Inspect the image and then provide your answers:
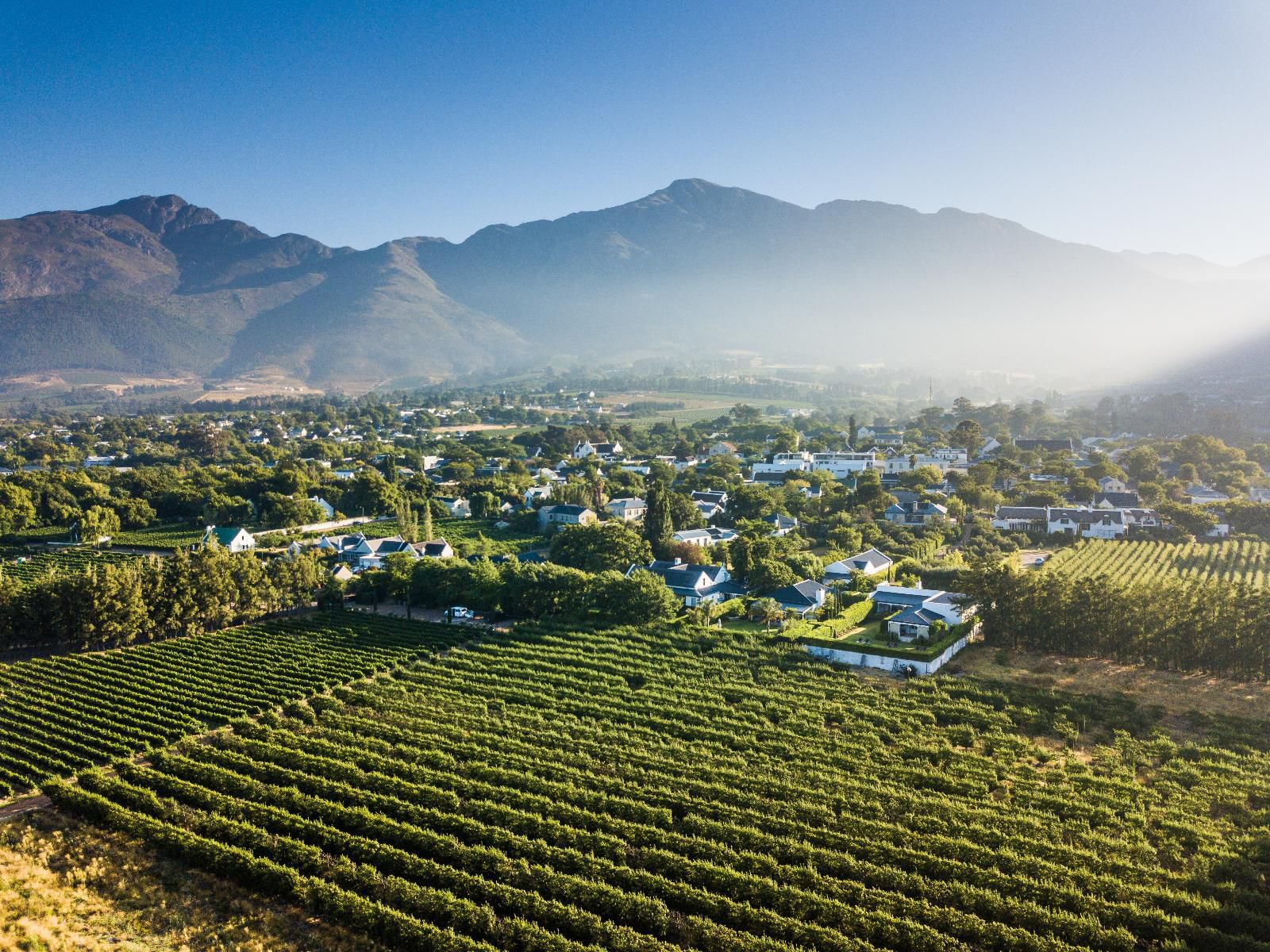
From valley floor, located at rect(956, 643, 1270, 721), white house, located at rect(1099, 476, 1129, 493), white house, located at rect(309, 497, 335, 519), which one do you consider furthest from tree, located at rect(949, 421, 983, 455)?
white house, located at rect(309, 497, 335, 519)

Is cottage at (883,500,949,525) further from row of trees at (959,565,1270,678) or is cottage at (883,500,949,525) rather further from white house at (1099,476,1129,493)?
row of trees at (959,565,1270,678)

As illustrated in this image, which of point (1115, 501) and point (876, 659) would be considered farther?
point (1115, 501)

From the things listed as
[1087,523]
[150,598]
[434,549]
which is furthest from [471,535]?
[1087,523]

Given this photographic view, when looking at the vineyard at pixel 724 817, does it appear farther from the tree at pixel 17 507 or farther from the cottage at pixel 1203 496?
the tree at pixel 17 507

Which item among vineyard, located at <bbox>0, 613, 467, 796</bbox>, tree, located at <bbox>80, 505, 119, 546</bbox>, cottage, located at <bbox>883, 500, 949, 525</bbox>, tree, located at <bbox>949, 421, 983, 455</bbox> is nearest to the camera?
vineyard, located at <bbox>0, 613, 467, 796</bbox>

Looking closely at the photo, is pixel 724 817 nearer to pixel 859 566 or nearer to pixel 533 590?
pixel 533 590

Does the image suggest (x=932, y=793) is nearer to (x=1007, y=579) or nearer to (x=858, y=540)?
(x=1007, y=579)

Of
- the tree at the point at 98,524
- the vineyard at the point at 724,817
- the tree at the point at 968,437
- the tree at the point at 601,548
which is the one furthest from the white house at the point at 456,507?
the tree at the point at 968,437
